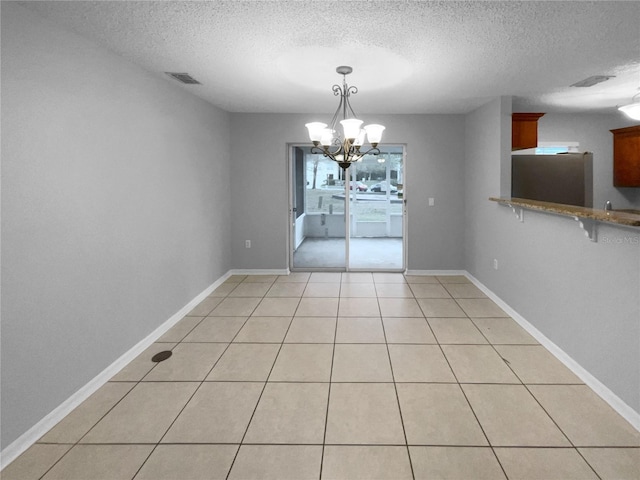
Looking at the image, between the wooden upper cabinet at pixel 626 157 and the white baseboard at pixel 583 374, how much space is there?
3.26 metres

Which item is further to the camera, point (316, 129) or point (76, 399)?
point (316, 129)

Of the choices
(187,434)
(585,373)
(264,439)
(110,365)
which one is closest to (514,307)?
(585,373)

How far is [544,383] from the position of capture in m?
2.58

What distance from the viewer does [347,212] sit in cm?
580

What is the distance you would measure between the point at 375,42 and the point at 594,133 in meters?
4.84

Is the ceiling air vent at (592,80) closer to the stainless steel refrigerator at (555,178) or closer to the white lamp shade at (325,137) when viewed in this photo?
the stainless steel refrigerator at (555,178)

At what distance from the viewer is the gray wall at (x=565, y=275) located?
7.20ft

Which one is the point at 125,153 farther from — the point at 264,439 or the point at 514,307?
the point at 514,307

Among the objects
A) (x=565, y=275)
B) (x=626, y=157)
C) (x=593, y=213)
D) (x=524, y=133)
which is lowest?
(x=565, y=275)

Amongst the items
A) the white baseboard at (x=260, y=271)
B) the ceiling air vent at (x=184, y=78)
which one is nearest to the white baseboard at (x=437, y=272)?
the white baseboard at (x=260, y=271)

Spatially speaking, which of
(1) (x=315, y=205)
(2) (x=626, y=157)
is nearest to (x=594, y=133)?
(2) (x=626, y=157)

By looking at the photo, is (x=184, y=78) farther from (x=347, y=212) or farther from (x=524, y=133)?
(x=524, y=133)

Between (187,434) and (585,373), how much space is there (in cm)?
255

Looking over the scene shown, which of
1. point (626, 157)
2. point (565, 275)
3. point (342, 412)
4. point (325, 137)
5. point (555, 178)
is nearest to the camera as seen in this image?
point (342, 412)
